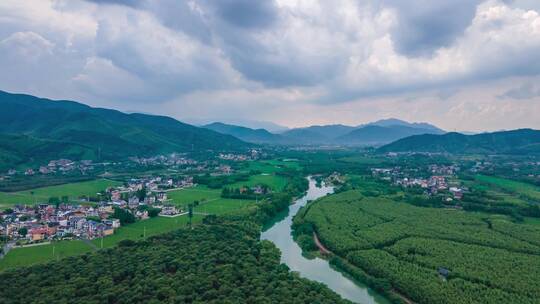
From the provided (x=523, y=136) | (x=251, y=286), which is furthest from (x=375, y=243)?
(x=523, y=136)

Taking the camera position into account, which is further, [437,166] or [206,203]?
[437,166]

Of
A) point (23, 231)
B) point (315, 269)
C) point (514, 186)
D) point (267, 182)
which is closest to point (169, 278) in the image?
point (315, 269)

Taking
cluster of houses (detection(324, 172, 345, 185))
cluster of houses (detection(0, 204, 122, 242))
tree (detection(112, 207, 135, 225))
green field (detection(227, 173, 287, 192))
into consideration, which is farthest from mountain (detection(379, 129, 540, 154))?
cluster of houses (detection(0, 204, 122, 242))

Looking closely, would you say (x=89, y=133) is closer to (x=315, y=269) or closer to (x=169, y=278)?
(x=169, y=278)

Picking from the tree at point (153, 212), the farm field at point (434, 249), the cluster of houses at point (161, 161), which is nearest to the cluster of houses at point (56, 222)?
the tree at point (153, 212)

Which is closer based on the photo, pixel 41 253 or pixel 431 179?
pixel 41 253

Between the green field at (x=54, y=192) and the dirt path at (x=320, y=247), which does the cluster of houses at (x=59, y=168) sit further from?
the dirt path at (x=320, y=247)

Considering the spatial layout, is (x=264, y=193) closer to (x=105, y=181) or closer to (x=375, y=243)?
(x=375, y=243)
